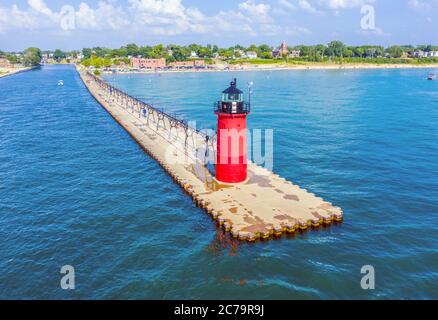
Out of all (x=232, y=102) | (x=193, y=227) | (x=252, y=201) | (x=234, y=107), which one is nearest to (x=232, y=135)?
(x=234, y=107)

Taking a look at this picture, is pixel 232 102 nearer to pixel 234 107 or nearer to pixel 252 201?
pixel 234 107

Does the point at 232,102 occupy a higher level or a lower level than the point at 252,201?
higher

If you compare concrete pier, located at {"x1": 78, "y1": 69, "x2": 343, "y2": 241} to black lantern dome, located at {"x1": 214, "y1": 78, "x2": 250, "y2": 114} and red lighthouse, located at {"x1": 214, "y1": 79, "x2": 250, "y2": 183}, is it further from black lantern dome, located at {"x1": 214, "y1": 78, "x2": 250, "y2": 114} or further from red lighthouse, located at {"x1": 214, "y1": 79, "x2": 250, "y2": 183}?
black lantern dome, located at {"x1": 214, "y1": 78, "x2": 250, "y2": 114}

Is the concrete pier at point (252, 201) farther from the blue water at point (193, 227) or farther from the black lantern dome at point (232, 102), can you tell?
the black lantern dome at point (232, 102)

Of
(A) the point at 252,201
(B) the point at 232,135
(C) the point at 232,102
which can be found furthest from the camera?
(B) the point at 232,135

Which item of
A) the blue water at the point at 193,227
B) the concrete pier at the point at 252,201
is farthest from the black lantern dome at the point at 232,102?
the blue water at the point at 193,227
